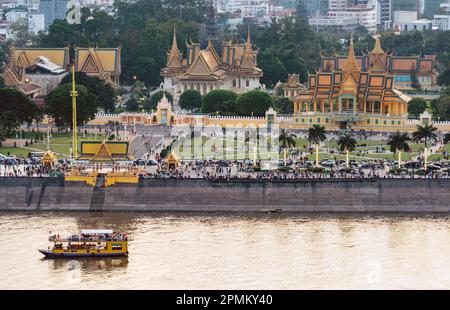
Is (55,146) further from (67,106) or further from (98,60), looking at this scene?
(98,60)

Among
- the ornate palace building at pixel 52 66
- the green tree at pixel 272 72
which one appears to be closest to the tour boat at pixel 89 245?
the ornate palace building at pixel 52 66

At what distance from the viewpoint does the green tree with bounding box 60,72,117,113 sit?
11700 cm

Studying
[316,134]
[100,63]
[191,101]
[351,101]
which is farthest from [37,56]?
[316,134]

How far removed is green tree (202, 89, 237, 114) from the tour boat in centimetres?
4752

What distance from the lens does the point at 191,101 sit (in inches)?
4798

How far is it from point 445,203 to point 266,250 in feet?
48.4

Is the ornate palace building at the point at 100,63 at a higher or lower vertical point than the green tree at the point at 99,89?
higher

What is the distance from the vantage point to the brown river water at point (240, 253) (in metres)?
62.2

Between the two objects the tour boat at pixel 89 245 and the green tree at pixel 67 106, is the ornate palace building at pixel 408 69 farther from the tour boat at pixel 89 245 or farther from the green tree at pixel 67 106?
the tour boat at pixel 89 245

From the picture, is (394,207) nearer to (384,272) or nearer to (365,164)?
(365,164)

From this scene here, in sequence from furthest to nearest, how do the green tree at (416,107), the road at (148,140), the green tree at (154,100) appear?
the green tree at (154,100), the green tree at (416,107), the road at (148,140)

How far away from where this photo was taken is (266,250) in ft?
224

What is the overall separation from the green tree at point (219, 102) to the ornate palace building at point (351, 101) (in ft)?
20.1

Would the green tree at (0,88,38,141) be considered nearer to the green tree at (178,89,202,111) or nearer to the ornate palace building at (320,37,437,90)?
the green tree at (178,89,202,111)
